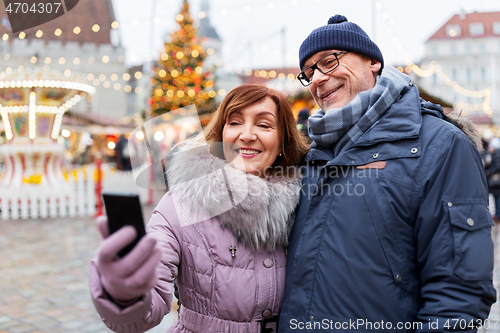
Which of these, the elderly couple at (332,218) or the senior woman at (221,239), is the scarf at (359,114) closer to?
the elderly couple at (332,218)

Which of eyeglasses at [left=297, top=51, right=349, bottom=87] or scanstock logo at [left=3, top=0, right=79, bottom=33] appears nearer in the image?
eyeglasses at [left=297, top=51, right=349, bottom=87]

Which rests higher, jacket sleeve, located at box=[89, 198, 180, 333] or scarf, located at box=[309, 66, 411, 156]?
scarf, located at box=[309, 66, 411, 156]

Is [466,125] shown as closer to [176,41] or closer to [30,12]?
[30,12]

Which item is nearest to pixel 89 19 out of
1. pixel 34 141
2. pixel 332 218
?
pixel 34 141

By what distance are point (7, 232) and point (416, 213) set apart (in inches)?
310

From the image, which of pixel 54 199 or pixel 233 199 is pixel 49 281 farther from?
pixel 54 199

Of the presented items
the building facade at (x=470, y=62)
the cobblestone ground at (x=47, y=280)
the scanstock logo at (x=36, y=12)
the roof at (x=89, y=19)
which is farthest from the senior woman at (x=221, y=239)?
the building facade at (x=470, y=62)

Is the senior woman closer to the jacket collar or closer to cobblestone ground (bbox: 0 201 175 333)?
the jacket collar

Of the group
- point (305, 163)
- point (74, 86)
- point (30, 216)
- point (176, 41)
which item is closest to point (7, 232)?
point (30, 216)

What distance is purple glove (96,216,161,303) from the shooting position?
2.81 feet

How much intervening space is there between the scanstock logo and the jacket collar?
145 inches

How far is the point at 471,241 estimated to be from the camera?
1218mm

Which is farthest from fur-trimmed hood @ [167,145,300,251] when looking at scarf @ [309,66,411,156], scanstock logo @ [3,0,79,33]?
scanstock logo @ [3,0,79,33]

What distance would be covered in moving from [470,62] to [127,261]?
1601 inches
